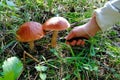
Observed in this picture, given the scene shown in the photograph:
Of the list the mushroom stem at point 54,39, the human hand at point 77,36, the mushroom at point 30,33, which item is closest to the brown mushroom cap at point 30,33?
the mushroom at point 30,33

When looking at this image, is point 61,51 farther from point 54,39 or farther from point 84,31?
point 84,31

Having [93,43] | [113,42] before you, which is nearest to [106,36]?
[113,42]

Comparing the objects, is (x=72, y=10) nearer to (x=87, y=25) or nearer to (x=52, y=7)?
(x=52, y=7)

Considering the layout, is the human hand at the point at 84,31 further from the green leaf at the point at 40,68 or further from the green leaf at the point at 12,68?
the green leaf at the point at 12,68

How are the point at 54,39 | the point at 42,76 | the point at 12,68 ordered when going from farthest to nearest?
the point at 54,39, the point at 42,76, the point at 12,68

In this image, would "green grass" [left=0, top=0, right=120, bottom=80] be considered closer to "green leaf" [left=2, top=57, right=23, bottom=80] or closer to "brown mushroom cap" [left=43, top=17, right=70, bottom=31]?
"brown mushroom cap" [left=43, top=17, right=70, bottom=31]

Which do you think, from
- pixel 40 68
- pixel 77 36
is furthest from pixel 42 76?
pixel 77 36

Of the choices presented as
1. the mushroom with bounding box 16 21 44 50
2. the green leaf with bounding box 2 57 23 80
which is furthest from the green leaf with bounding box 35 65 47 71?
the green leaf with bounding box 2 57 23 80
